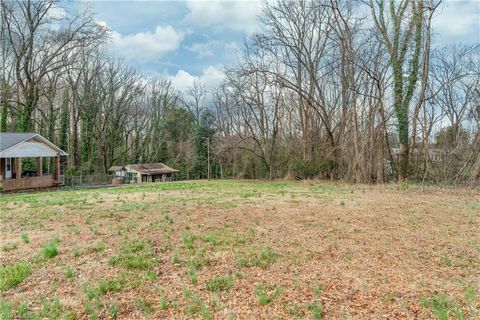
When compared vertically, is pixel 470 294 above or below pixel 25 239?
below

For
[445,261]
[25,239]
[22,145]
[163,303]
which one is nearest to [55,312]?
[163,303]

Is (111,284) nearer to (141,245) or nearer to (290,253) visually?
(141,245)

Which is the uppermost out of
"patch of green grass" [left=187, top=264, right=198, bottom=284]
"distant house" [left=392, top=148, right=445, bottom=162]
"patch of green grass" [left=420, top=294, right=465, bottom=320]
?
"distant house" [left=392, top=148, right=445, bottom=162]

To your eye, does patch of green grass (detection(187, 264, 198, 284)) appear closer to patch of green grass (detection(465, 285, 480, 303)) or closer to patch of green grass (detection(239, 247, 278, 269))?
patch of green grass (detection(239, 247, 278, 269))

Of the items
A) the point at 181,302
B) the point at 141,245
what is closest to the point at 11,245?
the point at 141,245

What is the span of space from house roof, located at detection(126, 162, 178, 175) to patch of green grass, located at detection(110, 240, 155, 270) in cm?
2702

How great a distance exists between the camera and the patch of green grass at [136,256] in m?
4.05

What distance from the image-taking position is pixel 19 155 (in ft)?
58.4

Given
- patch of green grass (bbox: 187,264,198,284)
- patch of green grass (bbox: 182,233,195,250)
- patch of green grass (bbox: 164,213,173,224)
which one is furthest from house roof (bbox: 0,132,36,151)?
Result: patch of green grass (bbox: 187,264,198,284)

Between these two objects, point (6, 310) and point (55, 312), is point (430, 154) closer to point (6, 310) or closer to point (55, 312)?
point (55, 312)

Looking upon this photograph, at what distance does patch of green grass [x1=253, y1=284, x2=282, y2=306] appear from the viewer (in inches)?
124

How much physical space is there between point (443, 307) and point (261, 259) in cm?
205

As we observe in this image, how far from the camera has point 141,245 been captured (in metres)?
4.74

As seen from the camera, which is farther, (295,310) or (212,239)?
(212,239)
